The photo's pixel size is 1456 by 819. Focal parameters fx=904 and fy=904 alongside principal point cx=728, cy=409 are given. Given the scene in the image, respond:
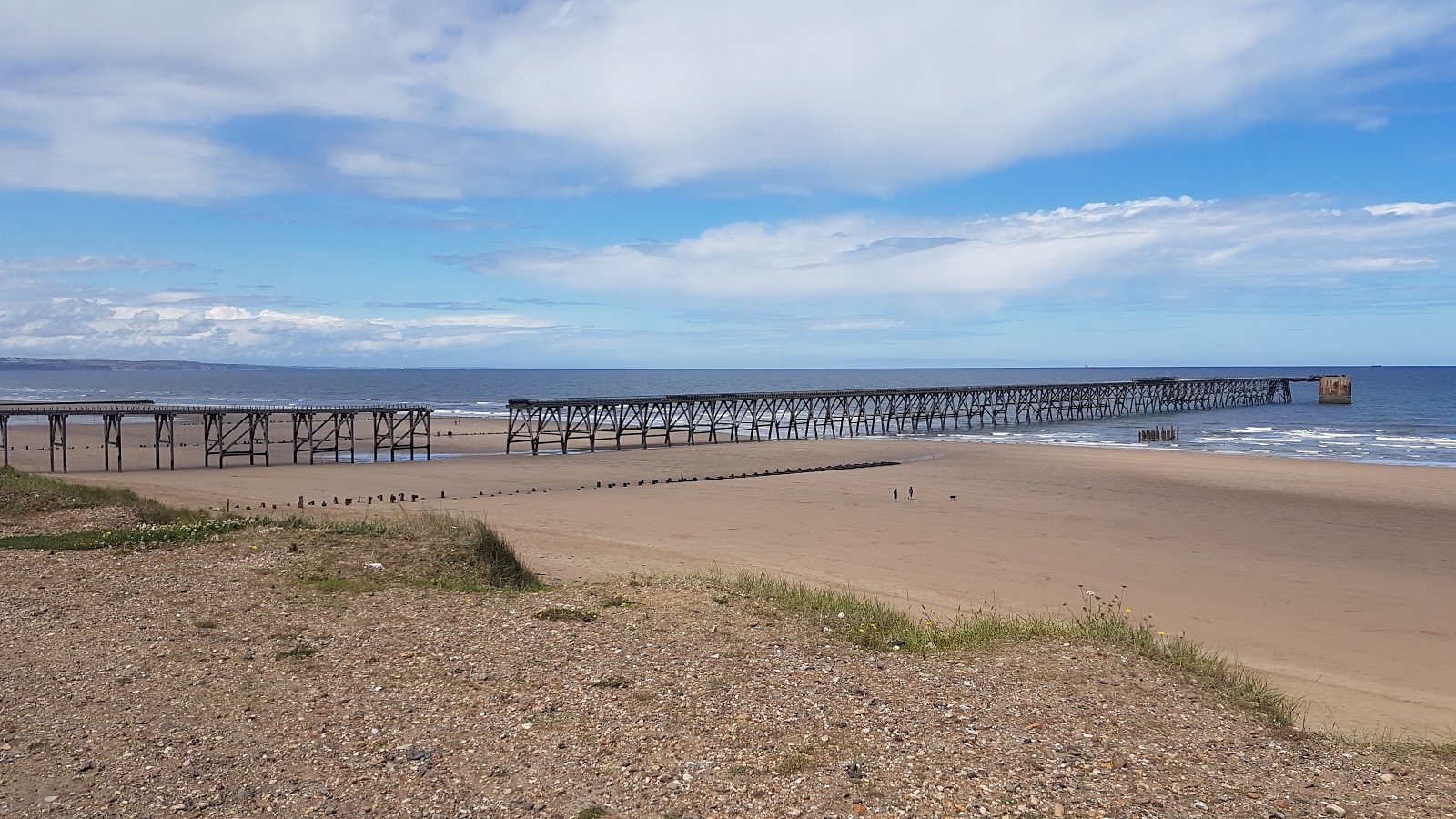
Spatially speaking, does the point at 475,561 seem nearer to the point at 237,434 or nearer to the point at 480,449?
the point at 480,449

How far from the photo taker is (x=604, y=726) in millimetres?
6734

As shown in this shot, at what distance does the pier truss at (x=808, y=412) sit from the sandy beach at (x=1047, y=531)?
312 inches

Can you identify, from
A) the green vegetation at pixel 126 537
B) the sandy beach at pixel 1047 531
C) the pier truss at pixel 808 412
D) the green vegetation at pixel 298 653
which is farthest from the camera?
the pier truss at pixel 808 412

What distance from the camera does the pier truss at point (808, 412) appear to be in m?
46.5

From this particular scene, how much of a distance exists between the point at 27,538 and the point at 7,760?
9.14 m

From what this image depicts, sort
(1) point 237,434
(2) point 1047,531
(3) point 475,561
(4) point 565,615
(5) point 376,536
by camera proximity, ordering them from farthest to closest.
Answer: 1. (1) point 237,434
2. (2) point 1047,531
3. (5) point 376,536
4. (3) point 475,561
5. (4) point 565,615

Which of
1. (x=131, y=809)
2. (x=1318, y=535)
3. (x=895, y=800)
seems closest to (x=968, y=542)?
(x=1318, y=535)

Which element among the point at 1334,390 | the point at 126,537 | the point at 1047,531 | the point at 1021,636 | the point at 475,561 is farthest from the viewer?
the point at 1334,390

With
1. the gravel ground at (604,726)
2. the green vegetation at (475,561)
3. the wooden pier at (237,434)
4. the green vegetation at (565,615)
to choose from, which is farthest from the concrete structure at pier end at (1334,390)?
the green vegetation at (565,615)

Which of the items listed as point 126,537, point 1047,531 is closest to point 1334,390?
point 1047,531

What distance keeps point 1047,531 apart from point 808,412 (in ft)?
149

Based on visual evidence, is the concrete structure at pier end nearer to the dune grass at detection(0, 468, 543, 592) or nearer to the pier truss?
the pier truss

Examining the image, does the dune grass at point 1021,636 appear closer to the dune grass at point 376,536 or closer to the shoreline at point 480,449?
the dune grass at point 376,536

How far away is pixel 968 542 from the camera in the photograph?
18.7m
